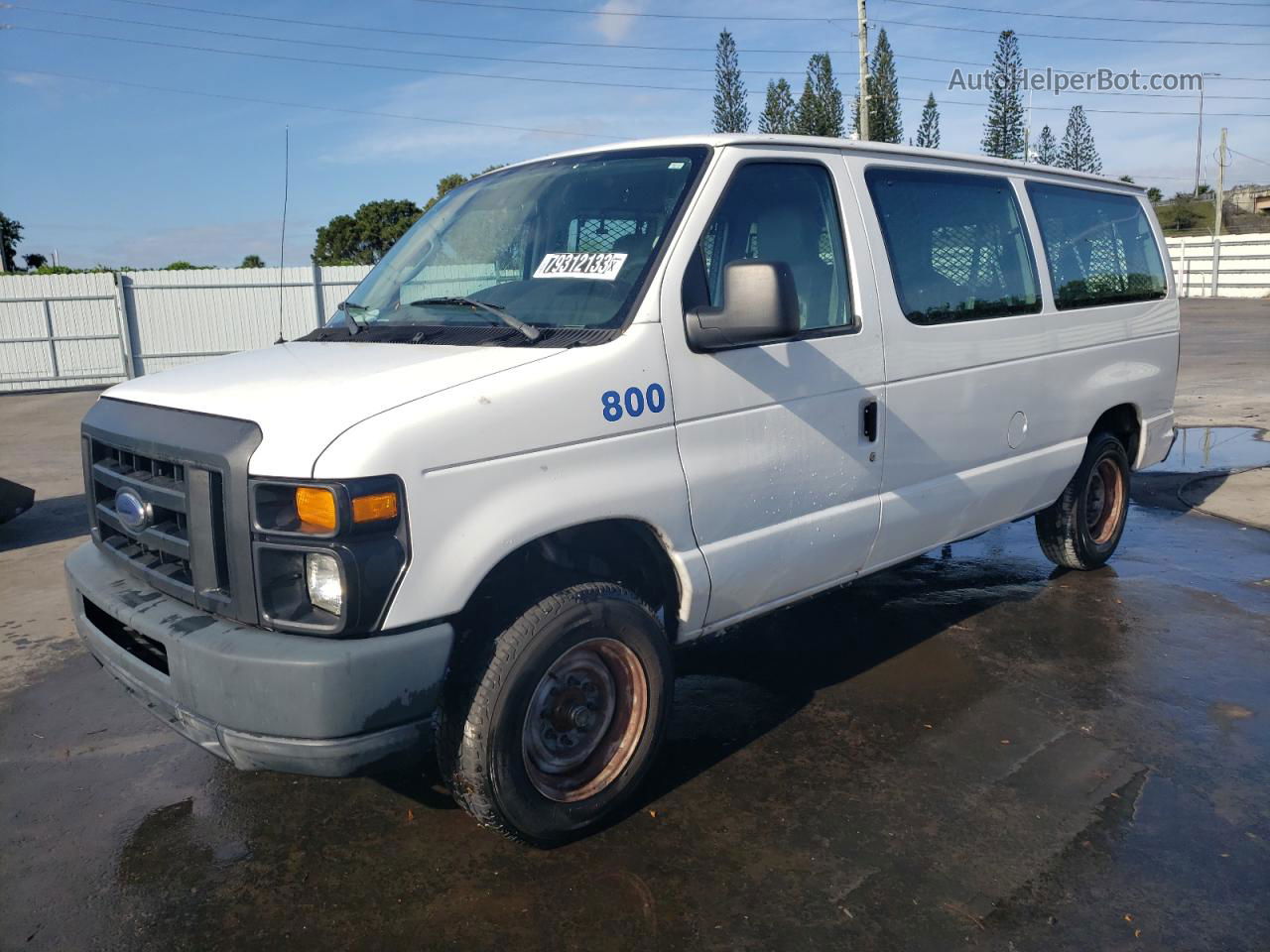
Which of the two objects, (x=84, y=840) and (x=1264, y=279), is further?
(x=1264, y=279)

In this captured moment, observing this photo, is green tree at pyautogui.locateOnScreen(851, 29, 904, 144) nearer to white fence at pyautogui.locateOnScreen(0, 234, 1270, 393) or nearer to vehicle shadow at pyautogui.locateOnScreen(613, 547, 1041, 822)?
white fence at pyautogui.locateOnScreen(0, 234, 1270, 393)

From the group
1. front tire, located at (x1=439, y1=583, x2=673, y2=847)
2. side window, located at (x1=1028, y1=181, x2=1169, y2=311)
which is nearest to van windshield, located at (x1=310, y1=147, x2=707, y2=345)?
front tire, located at (x1=439, y1=583, x2=673, y2=847)

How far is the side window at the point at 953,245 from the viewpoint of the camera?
4102 mm

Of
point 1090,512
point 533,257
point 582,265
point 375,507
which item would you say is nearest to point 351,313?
point 533,257

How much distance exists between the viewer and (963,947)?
2.65 m

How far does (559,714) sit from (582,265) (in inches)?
58.6

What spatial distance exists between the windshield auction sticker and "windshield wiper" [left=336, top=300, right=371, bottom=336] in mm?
754

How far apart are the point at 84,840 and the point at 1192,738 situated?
13.0 ft

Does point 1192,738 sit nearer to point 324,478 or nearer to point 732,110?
point 324,478

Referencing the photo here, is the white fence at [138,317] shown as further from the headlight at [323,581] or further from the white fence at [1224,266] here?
the white fence at [1224,266]

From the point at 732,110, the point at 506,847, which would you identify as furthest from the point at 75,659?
the point at 732,110

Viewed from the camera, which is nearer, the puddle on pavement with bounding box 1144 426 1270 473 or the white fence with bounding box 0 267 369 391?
the puddle on pavement with bounding box 1144 426 1270 473

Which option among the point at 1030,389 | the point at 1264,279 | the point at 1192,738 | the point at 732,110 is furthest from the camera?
the point at 732,110

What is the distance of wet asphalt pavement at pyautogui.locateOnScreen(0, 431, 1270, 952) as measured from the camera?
2795 mm
